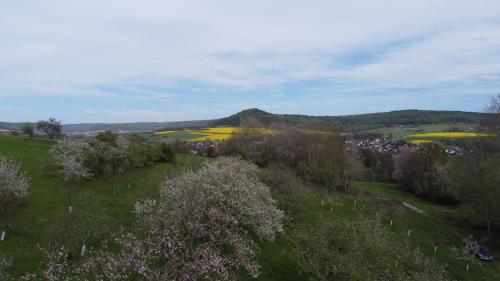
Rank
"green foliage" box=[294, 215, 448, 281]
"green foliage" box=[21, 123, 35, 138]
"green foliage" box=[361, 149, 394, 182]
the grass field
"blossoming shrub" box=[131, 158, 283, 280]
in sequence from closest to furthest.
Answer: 1. "blossoming shrub" box=[131, 158, 283, 280]
2. "green foliage" box=[294, 215, 448, 281]
3. the grass field
4. "green foliage" box=[21, 123, 35, 138]
5. "green foliage" box=[361, 149, 394, 182]

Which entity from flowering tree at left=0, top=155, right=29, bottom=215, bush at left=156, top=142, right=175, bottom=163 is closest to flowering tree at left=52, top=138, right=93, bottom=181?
flowering tree at left=0, top=155, right=29, bottom=215

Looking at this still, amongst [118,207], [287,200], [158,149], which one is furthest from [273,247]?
[158,149]

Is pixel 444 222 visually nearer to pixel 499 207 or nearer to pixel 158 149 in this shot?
pixel 499 207

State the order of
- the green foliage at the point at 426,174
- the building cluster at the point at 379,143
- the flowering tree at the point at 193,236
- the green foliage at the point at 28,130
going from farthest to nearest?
the building cluster at the point at 379,143 → the green foliage at the point at 426,174 → the green foliage at the point at 28,130 → the flowering tree at the point at 193,236

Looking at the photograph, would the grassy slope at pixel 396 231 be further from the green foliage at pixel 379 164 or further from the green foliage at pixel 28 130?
the green foliage at pixel 28 130

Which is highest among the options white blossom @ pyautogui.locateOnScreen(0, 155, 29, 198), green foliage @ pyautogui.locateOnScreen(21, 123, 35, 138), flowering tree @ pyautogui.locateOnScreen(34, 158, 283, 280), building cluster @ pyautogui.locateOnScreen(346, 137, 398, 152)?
green foliage @ pyautogui.locateOnScreen(21, 123, 35, 138)

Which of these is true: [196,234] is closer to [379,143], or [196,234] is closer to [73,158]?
[73,158]

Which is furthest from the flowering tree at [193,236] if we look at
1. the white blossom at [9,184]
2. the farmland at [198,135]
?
the farmland at [198,135]

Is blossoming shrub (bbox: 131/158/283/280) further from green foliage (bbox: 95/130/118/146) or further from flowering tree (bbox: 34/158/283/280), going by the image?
green foliage (bbox: 95/130/118/146)
